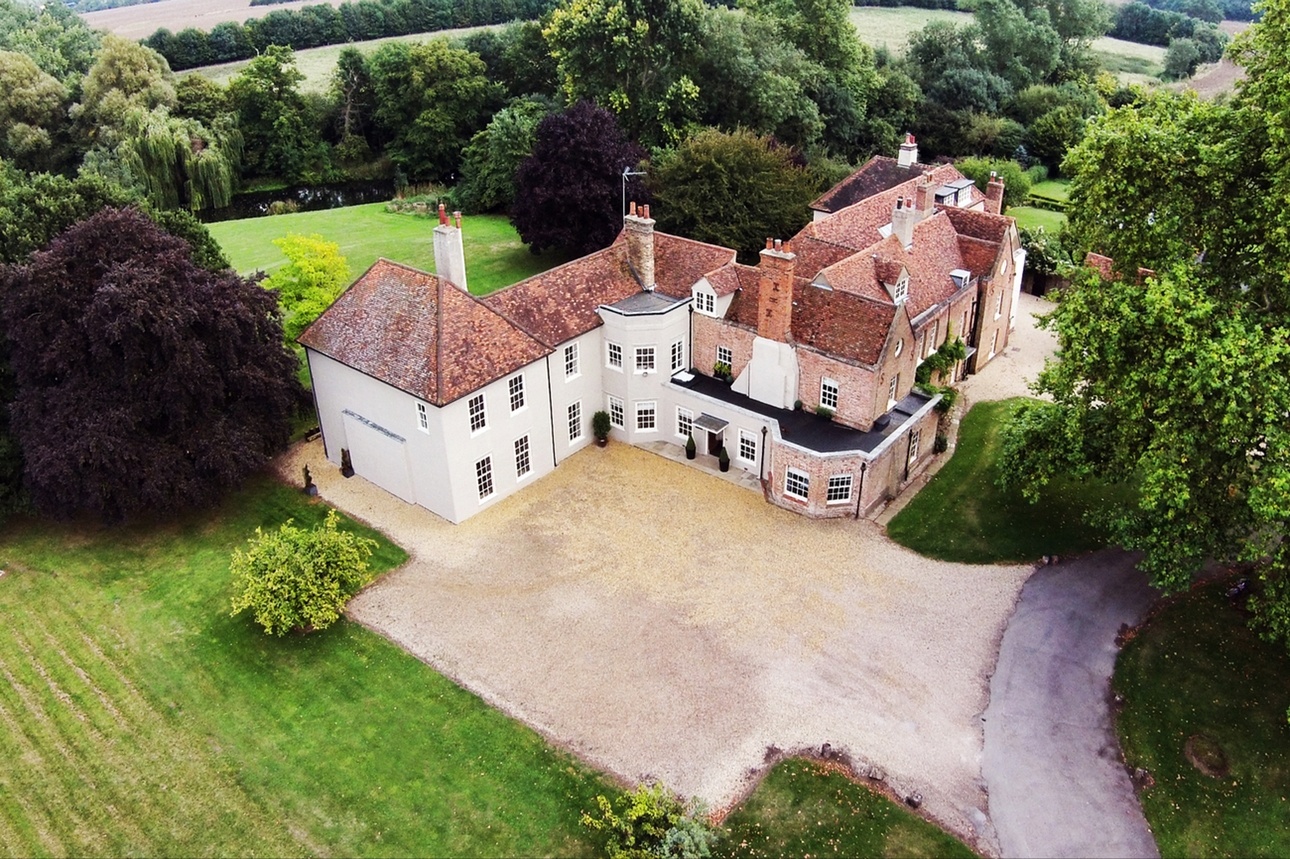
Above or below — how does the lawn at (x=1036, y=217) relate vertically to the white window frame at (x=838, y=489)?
below

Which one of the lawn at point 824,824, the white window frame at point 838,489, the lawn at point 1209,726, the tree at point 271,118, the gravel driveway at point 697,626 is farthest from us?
the tree at point 271,118

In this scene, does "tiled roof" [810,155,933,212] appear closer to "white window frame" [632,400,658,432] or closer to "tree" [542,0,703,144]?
"tree" [542,0,703,144]

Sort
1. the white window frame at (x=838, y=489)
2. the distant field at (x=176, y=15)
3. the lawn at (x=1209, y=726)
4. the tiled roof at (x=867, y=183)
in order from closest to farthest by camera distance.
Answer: the lawn at (x=1209, y=726), the white window frame at (x=838, y=489), the tiled roof at (x=867, y=183), the distant field at (x=176, y=15)

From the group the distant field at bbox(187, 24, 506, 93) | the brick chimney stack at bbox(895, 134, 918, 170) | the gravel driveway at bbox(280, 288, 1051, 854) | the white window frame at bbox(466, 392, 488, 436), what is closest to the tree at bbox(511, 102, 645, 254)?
the brick chimney stack at bbox(895, 134, 918, 170)

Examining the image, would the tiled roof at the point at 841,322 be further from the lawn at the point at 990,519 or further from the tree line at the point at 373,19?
the tree line at the point at 373,19

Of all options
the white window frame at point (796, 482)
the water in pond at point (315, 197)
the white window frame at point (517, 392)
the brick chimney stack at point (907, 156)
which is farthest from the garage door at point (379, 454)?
the water in pond at point (315, 197)

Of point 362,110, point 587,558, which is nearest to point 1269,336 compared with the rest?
point 587,558

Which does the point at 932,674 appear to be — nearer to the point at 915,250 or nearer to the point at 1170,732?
the point at 1170,732
